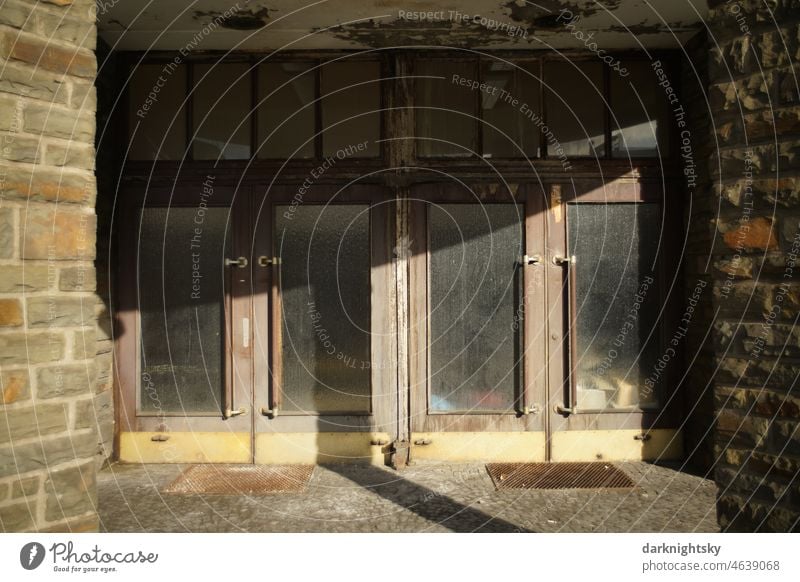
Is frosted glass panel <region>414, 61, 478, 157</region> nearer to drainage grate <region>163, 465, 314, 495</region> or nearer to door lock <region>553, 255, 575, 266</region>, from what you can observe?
door lock <region>553, 255, 575, 266</region>

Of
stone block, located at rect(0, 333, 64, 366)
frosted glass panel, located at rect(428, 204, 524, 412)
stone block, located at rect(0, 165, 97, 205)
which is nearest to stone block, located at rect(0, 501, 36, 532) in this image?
stone block, located at rect(0, 333, 64, 366)

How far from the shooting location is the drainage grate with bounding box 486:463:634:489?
3.92 meters

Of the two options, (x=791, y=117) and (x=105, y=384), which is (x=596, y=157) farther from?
(x=105, y=384)

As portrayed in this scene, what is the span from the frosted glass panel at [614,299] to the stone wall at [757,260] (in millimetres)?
2309

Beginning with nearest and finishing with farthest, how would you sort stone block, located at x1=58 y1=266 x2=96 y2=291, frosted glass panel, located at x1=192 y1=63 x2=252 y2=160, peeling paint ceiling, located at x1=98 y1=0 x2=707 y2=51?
1. stone block, located at x1=58 y1=266 x2=96 y2=291
2. peeling paint ceiling, located at x1=98 y1=0 x2=707 y2=51
3. frosted glass panel, located at x1=192 y1=63 x2=252 y2=160

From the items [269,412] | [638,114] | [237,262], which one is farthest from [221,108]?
[638,114]

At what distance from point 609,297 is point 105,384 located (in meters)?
3.82

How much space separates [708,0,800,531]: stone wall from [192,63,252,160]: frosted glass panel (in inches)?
131

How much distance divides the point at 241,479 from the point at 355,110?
9.24 ft

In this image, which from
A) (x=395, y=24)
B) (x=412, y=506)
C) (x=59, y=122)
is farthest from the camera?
(x=395, y=24)

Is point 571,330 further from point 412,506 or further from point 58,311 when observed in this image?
point 58,311

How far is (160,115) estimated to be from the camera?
14.7 feet

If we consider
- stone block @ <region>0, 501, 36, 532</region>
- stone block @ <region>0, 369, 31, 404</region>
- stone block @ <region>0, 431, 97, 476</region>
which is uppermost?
stone block @ <region>0, 369, 31, 404</region>

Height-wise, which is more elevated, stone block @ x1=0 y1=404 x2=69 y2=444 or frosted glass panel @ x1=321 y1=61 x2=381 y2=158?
frosted glass panel @ x1=321 y1=61 x2=381 y2=158
